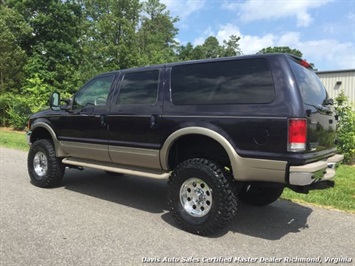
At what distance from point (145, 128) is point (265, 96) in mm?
1760

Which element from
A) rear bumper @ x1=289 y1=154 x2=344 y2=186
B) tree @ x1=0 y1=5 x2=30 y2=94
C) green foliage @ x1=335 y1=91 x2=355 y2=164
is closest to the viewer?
rear bumper @ x1=289 y1=154 x2=344 y2=186

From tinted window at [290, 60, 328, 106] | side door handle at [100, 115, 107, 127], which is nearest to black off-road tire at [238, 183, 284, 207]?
tinted window at [290, 60, 328, 106]

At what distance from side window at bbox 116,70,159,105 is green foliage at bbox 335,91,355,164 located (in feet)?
21.2

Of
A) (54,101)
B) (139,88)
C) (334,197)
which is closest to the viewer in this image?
(139,88)

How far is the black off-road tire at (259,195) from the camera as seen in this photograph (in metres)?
5.32

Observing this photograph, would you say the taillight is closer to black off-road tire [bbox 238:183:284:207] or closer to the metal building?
black off-road tire [bbox 238:183:284:207]

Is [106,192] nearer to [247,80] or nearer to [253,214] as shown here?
[253,214]

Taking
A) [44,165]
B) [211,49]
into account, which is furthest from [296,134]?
[211,49]

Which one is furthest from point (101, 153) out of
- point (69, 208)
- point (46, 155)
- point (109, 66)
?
point (109, 66)

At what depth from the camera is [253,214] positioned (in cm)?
521

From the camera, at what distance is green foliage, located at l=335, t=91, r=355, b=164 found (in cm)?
953

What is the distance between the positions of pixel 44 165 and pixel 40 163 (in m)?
0.15

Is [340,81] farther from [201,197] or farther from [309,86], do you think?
[201,197]

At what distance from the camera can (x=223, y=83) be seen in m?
4.39
